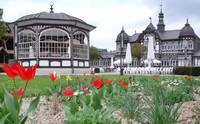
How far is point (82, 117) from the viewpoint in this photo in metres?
2.49

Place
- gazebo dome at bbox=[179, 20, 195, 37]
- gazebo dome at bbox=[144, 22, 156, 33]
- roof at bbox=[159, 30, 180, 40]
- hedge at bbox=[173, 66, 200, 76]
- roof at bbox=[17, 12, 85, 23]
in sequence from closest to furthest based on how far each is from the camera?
roof at bbox=[17, 12, 85, 23], hedge at bbox=[173, 66, 200, 76], gazebo dome at bbox=[179, 20, 195, 37], roof at bbox=[159, 30, 180, 40], gazebo dome at bbox=[144, 22, 156, 33]

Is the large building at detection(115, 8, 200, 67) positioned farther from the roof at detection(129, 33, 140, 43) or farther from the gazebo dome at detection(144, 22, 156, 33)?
the roof at detection(129, 33, 140, 43)

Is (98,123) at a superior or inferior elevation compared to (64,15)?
inferior

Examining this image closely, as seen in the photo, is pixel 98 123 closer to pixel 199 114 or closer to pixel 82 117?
pixel 82 117

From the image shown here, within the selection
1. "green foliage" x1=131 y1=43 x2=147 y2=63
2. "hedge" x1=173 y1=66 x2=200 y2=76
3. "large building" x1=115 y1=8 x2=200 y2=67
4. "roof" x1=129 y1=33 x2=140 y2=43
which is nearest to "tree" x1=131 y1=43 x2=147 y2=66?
"green foliage" x1=131 y1=43 x2=147 y2=63

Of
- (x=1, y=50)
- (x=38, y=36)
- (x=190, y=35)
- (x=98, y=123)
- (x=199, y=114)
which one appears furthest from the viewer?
(x=190, y=35)

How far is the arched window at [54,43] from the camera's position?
92.3ft

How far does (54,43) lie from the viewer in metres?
28.1

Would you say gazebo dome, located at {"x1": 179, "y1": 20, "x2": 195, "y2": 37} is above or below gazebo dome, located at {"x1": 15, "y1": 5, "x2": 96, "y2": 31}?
above

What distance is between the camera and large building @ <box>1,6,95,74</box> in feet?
92.0

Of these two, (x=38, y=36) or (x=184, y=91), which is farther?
(x=38, y=36)

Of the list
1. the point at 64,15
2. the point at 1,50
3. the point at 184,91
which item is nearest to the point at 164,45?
the point at 1,50

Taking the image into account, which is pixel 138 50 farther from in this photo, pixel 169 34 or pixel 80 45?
pixel 80 45

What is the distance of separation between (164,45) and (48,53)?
43.9 m
